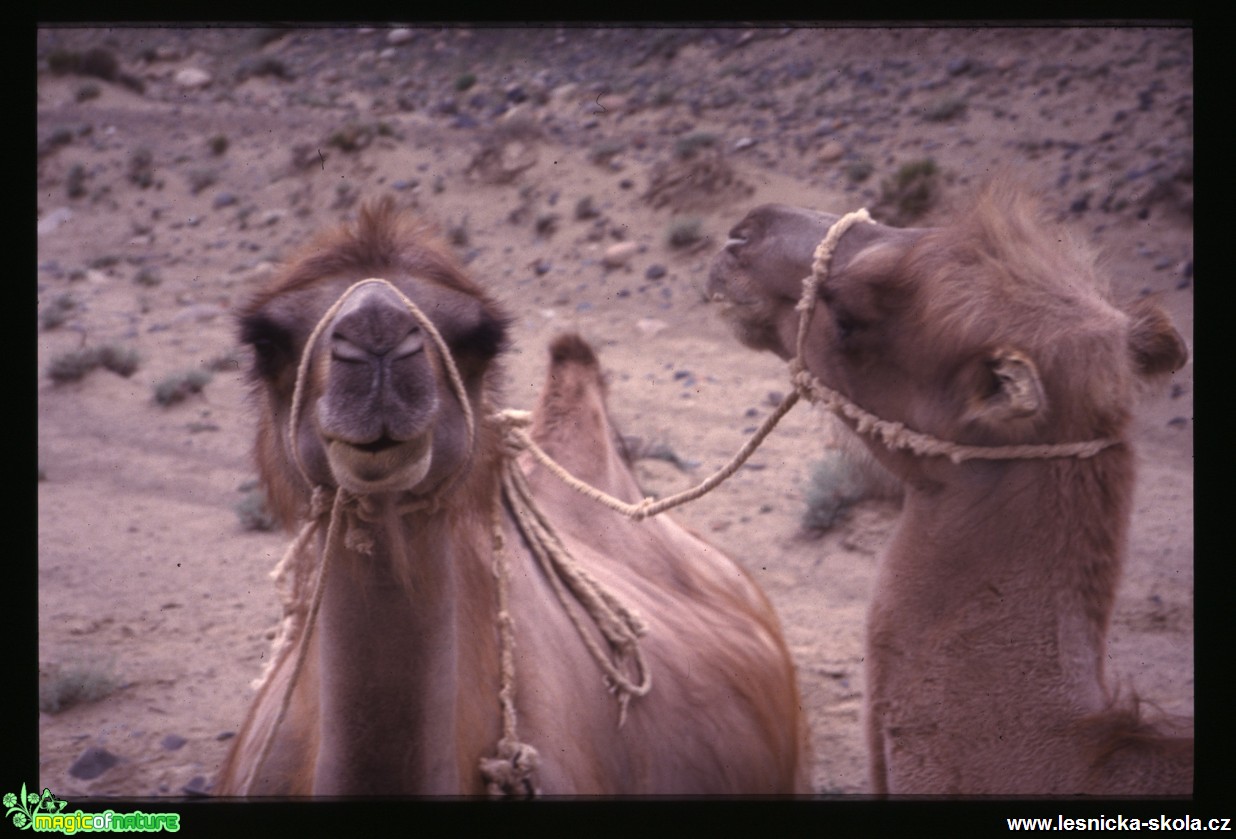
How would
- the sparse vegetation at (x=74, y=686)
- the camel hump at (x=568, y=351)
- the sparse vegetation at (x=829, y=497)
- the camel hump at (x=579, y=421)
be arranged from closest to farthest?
1. the camel hump at (x=579, y=421)
2. the camel hump at (x=568, y=351)
3. the sparse vegetation at (x=74, y=686)
4. the sparse vegetation at (x=829, y=497)

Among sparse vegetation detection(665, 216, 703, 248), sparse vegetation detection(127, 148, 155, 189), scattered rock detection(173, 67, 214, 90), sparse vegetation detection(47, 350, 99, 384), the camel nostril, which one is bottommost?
the camel nostril

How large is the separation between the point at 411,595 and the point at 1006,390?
122 cm

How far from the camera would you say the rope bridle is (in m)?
2.08

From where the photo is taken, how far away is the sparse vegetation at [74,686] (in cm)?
457

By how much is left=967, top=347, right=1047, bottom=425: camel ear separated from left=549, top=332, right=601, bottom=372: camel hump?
207 cm

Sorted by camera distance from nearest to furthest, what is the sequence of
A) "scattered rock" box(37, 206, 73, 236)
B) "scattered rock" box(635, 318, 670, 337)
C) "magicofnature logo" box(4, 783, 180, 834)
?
1. "magicofnature logo" box(4, 783, 180, 834)
2. "scattered rock" box(635, 318, 670, 337)
3. "scattered rock" box(37, 206, 73, 236)

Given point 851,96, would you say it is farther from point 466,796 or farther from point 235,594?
point 466,796

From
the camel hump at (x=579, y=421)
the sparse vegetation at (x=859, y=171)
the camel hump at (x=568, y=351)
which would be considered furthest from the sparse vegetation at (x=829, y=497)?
the sparse vegetation at (x=859, y=171)

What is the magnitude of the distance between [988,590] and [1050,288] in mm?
626

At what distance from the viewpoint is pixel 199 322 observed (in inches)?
435

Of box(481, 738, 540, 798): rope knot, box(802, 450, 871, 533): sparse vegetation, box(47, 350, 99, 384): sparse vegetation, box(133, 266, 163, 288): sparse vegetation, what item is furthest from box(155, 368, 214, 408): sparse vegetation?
box(481, 738, 540, 798): rope knot

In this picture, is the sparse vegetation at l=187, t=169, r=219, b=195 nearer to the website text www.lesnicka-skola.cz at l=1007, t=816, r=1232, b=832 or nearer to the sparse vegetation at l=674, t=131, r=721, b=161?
the sparse vegetation at l=674, t=131, r=721, b=161
